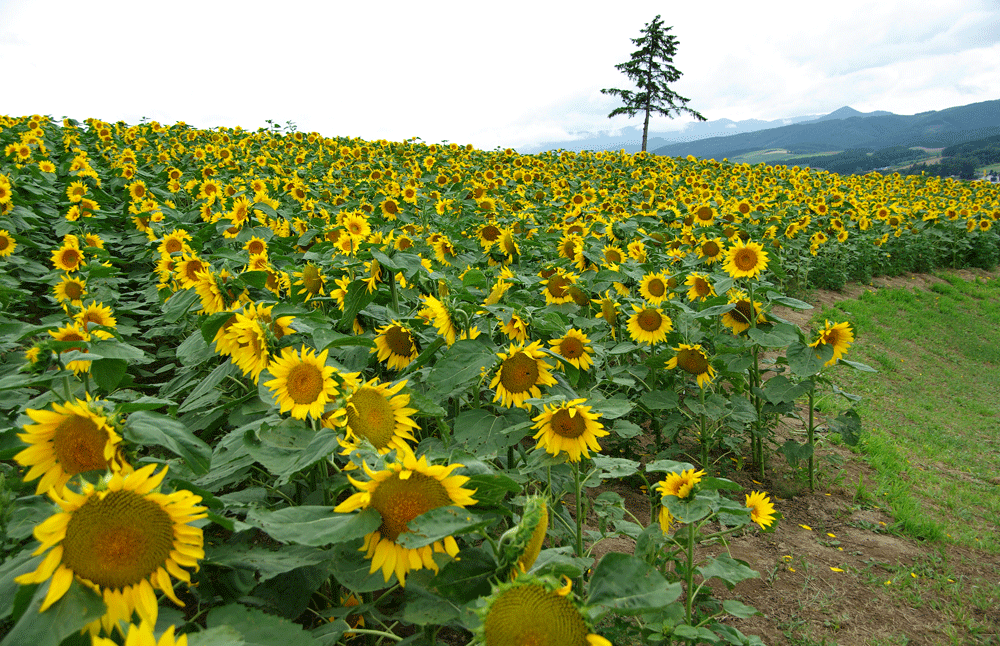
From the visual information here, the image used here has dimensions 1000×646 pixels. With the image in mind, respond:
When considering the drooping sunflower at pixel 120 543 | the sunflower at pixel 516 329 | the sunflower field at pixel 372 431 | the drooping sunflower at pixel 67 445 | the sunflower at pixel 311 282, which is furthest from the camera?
the sunflower at pixel 311 282

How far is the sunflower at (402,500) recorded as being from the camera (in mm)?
1284

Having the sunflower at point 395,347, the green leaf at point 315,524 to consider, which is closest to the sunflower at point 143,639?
the green leaf at point 315,524

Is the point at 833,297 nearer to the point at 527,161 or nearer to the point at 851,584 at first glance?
the point at 527,161

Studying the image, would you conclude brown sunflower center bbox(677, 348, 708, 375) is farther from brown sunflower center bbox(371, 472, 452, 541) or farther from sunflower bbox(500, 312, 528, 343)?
brown sunflower center bbox(371, 472, 452, 541)

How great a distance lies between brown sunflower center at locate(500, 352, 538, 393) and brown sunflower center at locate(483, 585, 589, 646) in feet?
3.94

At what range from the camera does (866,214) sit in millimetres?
12672

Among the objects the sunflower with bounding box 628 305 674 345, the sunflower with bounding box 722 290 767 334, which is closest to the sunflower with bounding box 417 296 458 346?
the sunflower with bounding box 628 305 674 345

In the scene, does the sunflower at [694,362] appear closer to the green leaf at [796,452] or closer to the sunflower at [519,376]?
the green leaf at [796,452]

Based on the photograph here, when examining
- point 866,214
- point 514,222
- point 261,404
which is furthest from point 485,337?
point 866,214

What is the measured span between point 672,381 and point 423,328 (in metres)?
2.28

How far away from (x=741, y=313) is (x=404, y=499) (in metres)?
3.01

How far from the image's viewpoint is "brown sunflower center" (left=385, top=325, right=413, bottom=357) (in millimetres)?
2570

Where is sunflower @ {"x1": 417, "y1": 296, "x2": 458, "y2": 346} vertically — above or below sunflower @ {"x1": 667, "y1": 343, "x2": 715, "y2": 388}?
above

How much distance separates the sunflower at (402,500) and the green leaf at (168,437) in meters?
0.47
